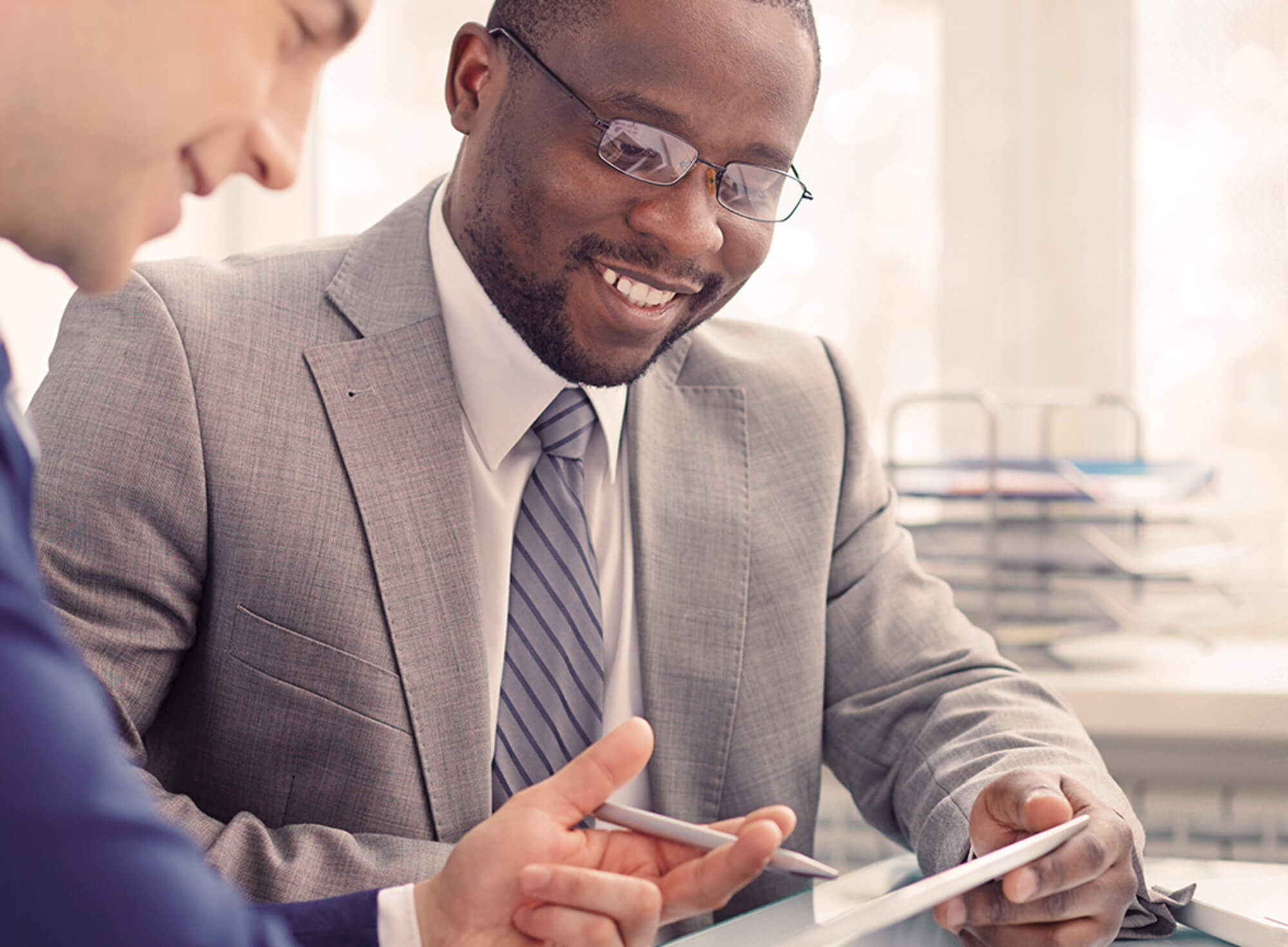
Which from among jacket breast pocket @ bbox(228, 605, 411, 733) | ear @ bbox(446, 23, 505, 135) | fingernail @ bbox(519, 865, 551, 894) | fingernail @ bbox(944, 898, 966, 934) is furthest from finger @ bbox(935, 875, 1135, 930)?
ear @ bbox(446, 23, 505, 135)

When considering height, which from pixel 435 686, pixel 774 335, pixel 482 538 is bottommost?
pixel 435 686

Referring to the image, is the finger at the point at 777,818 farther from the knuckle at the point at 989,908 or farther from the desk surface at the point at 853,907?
the knuckle at the point at 989,908

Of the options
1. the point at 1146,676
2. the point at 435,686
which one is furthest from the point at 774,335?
the point at 1146,676

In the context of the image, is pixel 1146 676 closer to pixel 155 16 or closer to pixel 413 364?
pixel 413 364

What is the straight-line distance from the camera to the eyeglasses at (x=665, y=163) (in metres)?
1.13

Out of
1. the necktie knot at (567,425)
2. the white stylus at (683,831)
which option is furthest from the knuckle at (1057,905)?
the necktie knot at (567,425)

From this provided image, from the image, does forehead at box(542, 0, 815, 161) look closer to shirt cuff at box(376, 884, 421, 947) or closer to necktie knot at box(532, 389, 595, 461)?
necktie knot at box(532, 389, 595, 461)

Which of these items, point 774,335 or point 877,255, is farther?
point 877,255

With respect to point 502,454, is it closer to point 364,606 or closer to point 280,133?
point 364,606

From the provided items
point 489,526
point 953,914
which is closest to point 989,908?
point 953,914

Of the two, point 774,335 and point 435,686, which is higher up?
point 774,335

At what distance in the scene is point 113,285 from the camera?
52cm

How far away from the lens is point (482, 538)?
1259 millimetres

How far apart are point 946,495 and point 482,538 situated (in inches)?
34.6
